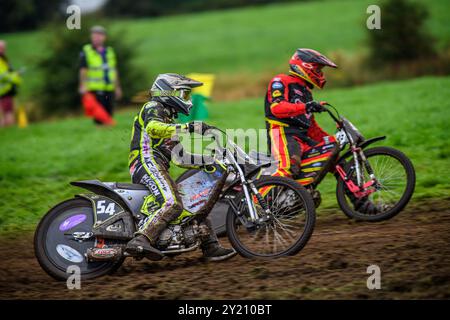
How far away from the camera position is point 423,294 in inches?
217

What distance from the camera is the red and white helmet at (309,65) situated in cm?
802

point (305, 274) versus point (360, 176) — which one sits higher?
point (360, 176)

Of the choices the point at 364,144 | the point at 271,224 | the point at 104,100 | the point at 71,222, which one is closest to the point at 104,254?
the point at 71,222

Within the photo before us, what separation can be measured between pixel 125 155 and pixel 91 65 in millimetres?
4294

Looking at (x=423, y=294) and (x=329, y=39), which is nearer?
(x=423, y=294)

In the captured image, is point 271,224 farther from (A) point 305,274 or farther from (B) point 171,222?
(B) point 171,222

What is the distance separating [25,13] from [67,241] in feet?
136

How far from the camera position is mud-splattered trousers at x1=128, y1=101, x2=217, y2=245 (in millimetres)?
6730

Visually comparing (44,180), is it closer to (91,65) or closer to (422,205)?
(91,65)

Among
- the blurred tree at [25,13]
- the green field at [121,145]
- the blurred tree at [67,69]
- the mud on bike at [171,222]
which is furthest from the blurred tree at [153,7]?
the mud on bike at [171,222]

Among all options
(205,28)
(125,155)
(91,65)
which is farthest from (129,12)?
(125,155)

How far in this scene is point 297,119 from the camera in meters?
8.16

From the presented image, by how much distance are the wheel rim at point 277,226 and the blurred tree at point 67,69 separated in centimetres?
1803

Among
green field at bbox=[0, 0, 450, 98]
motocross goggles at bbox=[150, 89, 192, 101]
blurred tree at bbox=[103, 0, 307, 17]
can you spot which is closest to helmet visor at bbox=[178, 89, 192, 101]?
motocross goggles at bbox=[150, 89, 192, 101]
